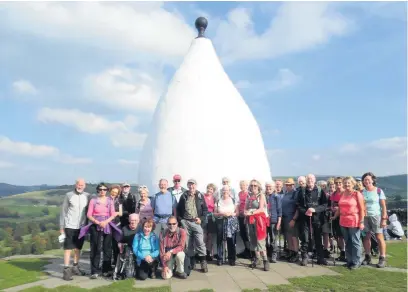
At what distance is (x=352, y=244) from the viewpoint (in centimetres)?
611

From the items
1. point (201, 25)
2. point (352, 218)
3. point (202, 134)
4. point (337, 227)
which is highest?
point (201, 25)

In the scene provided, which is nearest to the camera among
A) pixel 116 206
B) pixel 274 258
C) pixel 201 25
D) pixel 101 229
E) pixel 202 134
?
pixel 101 229

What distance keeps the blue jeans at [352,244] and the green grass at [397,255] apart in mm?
963

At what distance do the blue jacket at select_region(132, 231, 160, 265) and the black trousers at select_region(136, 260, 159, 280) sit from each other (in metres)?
0.08

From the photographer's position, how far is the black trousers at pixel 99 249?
18.9 ft

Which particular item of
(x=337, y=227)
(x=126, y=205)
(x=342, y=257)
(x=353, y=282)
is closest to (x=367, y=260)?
(x=342, y=257)

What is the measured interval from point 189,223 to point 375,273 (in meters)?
3.24

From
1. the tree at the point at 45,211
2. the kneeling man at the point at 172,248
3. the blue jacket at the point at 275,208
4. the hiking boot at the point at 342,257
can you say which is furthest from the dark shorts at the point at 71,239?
the tree at the point at 45,211

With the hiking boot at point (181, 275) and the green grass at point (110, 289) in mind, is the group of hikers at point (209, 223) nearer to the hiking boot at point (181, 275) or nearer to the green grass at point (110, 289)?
the hiking boot at point (181, 275)

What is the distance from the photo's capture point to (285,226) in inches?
260

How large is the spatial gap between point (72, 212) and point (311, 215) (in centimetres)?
415

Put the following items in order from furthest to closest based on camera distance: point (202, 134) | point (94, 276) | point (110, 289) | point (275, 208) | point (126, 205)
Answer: point (202, 134) → point (275, 208) → point (126, 205) → point (94, 276) → point (110, 289)

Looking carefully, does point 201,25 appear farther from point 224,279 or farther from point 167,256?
point 224,279

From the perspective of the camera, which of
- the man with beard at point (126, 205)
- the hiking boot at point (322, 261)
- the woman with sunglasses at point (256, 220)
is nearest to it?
the woman with sunglasses at point (256, 220)
